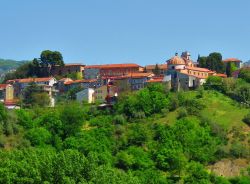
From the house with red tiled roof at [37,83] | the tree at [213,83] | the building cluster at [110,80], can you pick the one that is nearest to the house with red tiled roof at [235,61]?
the building cluster at [110,80]

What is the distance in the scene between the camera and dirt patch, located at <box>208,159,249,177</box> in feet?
217

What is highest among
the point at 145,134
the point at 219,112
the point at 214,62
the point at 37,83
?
the point at 214,62

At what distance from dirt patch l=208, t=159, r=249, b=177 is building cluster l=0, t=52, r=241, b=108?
1909 centimetres

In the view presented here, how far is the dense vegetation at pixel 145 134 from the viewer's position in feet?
212

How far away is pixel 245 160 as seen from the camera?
68.0 meters

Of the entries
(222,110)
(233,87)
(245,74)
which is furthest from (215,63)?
(222,110)

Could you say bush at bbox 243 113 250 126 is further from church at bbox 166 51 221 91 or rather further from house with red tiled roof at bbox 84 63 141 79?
house with red tiled roof at bbox 84 63 141 79

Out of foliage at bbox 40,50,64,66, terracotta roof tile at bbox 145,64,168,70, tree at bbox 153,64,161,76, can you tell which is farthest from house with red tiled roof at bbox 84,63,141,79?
foliage at bbox 40,50,64,66

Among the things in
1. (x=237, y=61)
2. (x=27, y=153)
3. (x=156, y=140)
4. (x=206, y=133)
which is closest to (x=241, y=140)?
(x=206, y=133)

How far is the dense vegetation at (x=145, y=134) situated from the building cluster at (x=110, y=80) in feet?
13.5

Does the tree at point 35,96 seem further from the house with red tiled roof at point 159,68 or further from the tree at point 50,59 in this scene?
the house with red tiled roof at point 159,68

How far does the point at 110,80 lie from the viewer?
306 feet

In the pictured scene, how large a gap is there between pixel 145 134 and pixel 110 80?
2255cm

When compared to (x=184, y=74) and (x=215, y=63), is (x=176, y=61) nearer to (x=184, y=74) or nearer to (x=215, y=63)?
(x=184, y=74)
